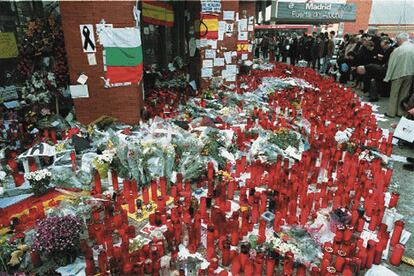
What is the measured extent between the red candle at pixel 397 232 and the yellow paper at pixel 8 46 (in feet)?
31.3

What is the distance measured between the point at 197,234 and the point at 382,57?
9.81 m

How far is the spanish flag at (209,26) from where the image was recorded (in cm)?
978

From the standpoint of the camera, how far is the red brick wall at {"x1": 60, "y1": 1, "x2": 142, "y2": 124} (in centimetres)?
611

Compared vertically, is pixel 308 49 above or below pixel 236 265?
above

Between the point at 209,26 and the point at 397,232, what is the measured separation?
8.11 meters

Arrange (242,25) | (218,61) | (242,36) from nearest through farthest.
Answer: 1. (218,61)
2. (242,25)
3. (242,36)

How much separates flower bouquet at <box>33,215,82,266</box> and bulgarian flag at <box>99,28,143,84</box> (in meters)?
4.11

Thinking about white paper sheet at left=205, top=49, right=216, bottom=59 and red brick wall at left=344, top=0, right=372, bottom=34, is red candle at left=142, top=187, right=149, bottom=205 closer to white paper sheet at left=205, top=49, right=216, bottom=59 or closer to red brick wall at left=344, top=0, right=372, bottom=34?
white paper sheet at left=205, top=49, right=216, bottom=59

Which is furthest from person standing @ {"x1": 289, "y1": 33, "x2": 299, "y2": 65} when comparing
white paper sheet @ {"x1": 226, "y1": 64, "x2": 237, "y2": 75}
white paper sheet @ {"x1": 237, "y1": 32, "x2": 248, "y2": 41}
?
white paper sheet @ {"x1": 226, "y1": 64, "x2": 237, "y2": 75}

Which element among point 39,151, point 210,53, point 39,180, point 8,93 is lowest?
point 39,180

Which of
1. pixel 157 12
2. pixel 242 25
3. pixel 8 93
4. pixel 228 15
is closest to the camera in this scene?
pixel 8 93

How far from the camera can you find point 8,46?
8.66 m

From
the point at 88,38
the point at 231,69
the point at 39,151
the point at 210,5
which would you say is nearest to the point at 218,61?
the point at 231,69

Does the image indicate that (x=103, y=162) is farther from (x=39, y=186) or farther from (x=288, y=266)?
(x=288, y=266)
